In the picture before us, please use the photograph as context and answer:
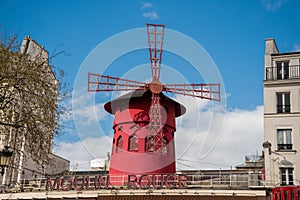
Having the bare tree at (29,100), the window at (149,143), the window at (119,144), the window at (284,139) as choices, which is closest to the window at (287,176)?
the window at (284,139)

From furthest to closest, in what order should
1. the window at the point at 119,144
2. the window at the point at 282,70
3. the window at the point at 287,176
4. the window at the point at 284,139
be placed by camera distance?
the window at the point at 119,144, the window at the point at 282,70, the window at the point at 284,139, the window at the point at 287,176

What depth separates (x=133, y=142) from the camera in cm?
2148

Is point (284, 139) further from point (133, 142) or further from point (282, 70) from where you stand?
point (133, 142)

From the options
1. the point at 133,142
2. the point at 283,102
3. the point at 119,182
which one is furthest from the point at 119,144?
the point at 283,102

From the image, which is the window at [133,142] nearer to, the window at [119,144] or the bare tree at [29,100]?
the window at [119,144]

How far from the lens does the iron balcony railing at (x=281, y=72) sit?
758 inches

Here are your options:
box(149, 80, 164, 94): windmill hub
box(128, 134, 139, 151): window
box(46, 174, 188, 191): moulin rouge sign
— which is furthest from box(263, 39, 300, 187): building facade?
box(128, 134, 139, 151): window

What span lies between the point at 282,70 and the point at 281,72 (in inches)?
4.2

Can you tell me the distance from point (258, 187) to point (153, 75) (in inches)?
329

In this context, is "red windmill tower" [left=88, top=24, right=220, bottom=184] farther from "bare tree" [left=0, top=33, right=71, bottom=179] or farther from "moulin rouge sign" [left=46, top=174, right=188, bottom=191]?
"bare tree" [left=0, top=33, right=71, bottom=179]

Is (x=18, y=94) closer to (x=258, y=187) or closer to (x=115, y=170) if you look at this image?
(x=258, y=187)

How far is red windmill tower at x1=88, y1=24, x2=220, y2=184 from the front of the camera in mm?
20938

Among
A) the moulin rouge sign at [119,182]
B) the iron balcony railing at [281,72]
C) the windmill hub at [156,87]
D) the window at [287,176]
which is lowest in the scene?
the moulin rouge sign at [119,182]

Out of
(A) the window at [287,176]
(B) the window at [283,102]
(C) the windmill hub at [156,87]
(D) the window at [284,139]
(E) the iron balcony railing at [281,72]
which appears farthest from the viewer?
(C) the windmill hub at [156,87]
